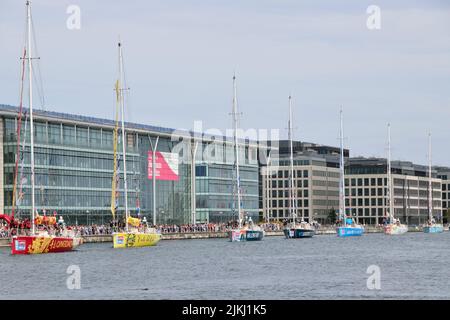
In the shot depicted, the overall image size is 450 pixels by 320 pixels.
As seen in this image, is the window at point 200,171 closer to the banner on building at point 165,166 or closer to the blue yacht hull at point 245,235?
the banner on building at point 165,166

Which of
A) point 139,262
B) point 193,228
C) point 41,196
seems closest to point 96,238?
point 41,196

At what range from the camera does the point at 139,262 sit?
8131 centimetres

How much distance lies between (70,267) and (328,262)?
64.0ft

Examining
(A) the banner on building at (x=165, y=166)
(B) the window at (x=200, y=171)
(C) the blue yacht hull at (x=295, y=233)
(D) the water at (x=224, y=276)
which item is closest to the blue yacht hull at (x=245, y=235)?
(C) the blue yacht hull at (x=295, y=233)

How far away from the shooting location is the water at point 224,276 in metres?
53.3

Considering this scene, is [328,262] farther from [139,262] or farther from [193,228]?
[193,228]

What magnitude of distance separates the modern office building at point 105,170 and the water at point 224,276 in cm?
3249

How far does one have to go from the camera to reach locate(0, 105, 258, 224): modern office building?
134750 mm

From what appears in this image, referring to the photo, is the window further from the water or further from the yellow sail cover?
the water

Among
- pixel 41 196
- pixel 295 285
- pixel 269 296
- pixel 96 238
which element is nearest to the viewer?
pixel 269 296

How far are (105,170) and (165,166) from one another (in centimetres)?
1979

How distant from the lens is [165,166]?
174 metres

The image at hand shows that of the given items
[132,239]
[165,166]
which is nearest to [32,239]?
[132,239]

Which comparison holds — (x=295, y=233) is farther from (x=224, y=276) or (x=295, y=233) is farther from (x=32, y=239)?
(x=224, y=276)
